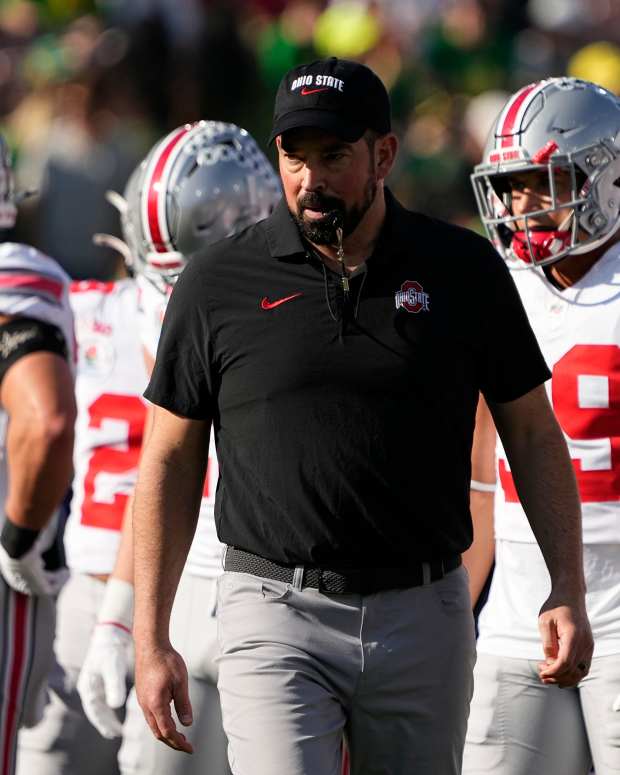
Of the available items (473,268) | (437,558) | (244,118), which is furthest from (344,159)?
(244,118)

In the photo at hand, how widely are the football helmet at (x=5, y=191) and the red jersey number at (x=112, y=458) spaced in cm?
72

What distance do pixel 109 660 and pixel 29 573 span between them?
46cm

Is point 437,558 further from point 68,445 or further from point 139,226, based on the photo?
point 139,226

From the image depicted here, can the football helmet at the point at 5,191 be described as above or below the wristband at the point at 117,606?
above

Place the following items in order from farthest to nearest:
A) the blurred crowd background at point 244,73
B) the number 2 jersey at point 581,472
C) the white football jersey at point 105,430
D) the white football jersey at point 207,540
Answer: the blurred crowd background at point 244,73, the white football jersey at point 105,430, the white football jersey at point 207,540, the number 2 jersey at point 581,472

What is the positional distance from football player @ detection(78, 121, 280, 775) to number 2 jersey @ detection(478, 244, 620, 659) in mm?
874

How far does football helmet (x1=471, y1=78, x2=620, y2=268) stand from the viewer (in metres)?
4.60

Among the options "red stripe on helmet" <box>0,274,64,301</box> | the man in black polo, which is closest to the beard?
the man in black polo

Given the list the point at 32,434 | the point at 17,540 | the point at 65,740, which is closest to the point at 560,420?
the point at 32,434

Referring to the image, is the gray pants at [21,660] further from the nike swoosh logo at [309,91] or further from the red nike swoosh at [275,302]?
the nike swoosh logo at [309,91]

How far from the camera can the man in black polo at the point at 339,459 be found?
11.6 ft

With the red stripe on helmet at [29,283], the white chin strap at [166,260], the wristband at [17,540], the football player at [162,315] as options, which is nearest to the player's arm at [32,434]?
the wristband at [17,540]

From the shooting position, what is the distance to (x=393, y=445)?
3561 millimetres

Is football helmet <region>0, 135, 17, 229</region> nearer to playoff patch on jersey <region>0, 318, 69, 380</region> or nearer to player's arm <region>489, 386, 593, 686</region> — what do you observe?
playoff patch on jersey <region>0, 318, 69, 380</region>
